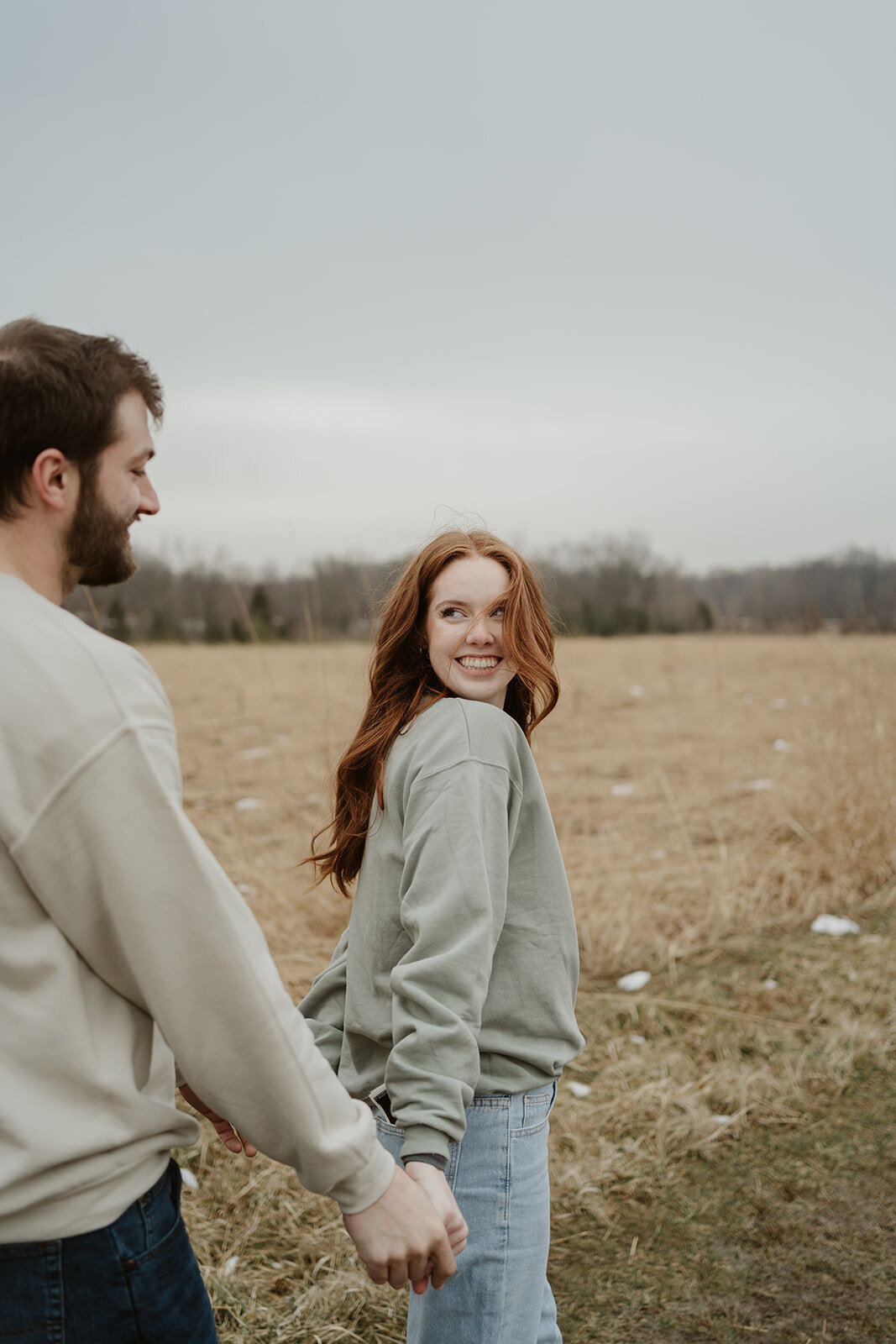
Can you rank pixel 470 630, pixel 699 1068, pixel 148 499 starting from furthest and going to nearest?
1. pixel 699 1068
2. pixel 470 630
3. pixel 148 499

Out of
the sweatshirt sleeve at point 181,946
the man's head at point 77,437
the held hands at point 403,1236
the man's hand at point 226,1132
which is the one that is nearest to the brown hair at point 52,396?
the man's head at point 77,437

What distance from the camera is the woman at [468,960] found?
52.0 inches

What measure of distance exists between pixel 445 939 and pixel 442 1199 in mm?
317

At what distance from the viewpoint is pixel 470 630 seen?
1.63 meters

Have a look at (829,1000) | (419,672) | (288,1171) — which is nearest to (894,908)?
(829,1000)

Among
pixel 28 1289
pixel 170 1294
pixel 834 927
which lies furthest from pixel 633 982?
pixel 28 1289

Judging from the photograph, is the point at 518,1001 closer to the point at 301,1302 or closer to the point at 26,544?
the point at 26,544

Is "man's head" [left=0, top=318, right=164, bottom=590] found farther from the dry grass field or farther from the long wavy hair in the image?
the dry grass field

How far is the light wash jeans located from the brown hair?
41.9 inches

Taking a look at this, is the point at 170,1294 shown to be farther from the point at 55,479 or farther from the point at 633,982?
the point at 633,982

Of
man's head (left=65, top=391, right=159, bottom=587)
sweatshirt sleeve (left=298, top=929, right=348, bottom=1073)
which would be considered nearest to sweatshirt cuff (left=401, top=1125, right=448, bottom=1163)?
sweatshirt sleeve (left=298, top=929, right=348, bottom=1073)

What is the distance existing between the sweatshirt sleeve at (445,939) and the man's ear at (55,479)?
633mm

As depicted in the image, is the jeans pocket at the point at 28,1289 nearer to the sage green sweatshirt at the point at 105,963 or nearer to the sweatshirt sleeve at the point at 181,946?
the sage green sweatshirt at the point at 105,963

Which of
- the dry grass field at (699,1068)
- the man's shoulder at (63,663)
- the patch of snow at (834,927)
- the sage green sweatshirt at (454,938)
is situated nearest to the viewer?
the man's shoulder at (63,663)
